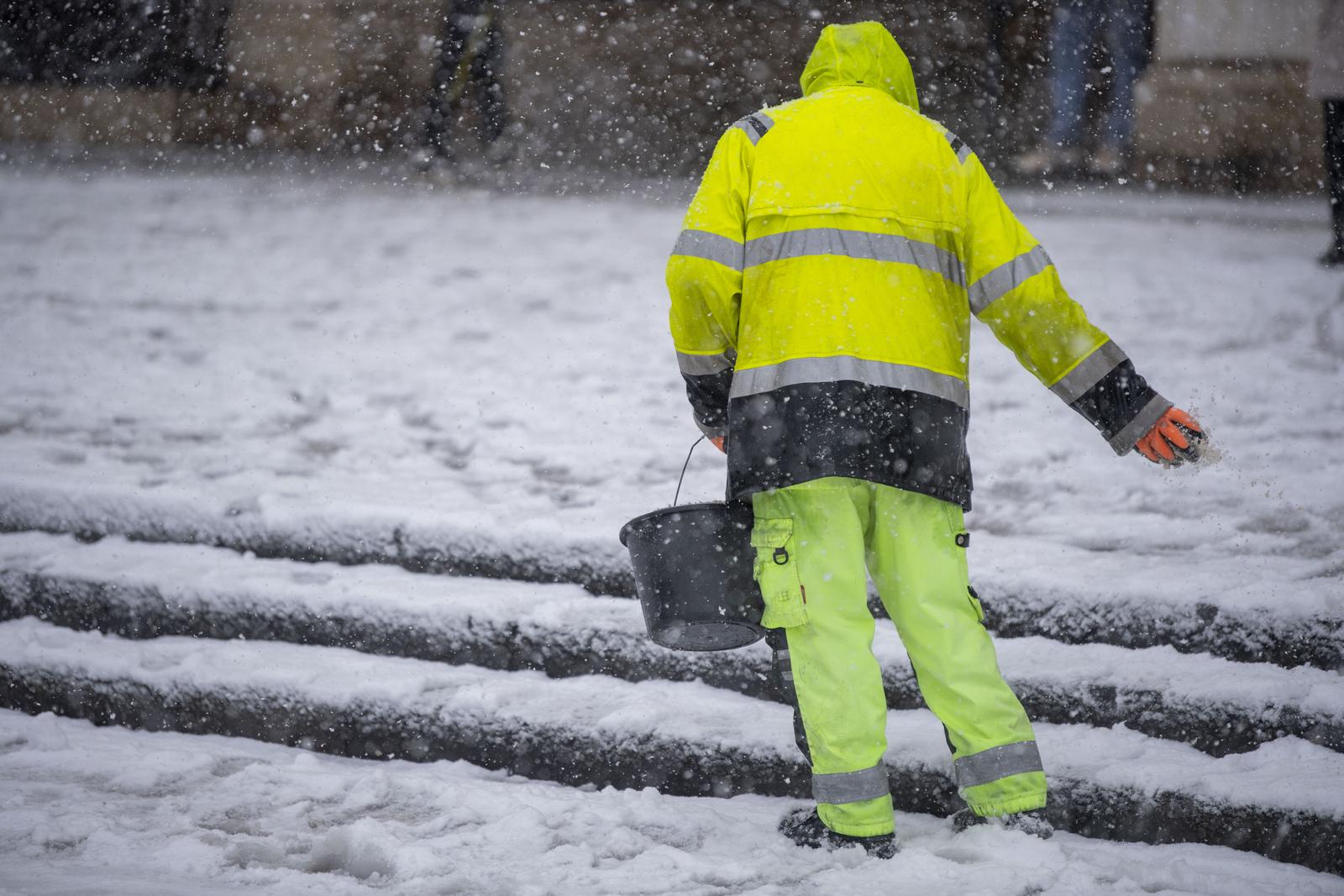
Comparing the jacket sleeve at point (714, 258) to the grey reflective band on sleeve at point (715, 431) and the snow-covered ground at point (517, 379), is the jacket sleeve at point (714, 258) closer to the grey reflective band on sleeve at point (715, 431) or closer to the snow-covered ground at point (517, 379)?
the grey reflective band on sleeve at point (715, 431)

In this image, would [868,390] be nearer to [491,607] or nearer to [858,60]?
[858,60]

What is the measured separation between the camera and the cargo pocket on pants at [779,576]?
Answer: 8.02 feet

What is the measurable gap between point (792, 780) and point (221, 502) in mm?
2114

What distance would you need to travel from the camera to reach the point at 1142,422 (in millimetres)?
2512

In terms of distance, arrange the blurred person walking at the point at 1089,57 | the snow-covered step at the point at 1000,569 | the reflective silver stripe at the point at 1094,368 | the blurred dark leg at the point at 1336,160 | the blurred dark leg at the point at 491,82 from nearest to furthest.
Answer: the reflective silver stripe at the point at 1094,368 < the snow-covered step at the point at 1000,569 < the blurred dark leg at the point at 1336,160 < the blurred person walking at the point at 1089,57 < the blurred dark leg at the point at 491,82

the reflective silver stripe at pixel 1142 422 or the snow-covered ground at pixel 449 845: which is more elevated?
the reflective silver stripe at pixel 1142 422

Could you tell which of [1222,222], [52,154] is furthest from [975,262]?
[52,154]

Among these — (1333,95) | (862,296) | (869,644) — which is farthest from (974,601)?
(1333,95)

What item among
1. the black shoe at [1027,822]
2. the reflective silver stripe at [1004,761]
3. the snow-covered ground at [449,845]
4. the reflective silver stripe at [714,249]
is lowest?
the snow-covered ground at [449,845]

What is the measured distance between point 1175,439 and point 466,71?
846cm

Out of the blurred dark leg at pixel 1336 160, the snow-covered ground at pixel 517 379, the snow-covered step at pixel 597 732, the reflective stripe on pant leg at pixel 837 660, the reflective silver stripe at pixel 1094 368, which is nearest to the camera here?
the reflective stripe on pant leg at pixel 837 660

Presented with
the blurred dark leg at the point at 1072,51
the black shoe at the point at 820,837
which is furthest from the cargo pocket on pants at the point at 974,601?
the blurred dark leg at the point at 1072,51

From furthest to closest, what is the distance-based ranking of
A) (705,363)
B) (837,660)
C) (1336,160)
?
(1336,160)
(705,363)
(837,660)

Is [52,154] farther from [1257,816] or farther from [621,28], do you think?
[1257,816]
